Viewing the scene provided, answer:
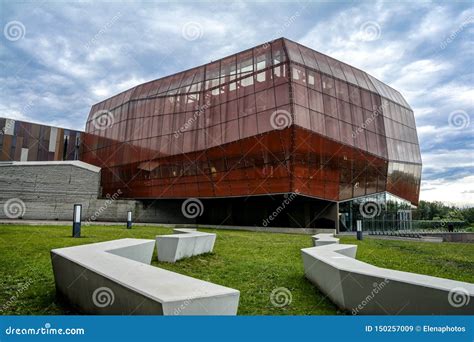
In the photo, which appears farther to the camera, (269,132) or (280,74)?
(280,74)

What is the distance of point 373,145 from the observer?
35906 millimetres

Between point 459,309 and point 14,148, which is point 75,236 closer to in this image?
point 459,309

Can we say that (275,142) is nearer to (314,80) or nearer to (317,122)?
(317,122)

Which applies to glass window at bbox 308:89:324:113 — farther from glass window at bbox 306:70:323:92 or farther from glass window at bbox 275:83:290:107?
glass window at bbox 275:83:290:107

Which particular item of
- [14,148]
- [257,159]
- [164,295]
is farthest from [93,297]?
[14,148]

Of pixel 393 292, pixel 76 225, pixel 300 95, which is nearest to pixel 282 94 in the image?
pixel 300 95

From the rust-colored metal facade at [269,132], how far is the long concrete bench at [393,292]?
910 inches

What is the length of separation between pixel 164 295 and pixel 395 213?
127ft

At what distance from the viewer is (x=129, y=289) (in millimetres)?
4379

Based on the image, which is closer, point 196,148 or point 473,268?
point 473,268

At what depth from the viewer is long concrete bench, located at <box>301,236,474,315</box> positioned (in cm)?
444

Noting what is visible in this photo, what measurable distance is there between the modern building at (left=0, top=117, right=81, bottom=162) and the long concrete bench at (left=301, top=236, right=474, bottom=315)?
51874 millimetres

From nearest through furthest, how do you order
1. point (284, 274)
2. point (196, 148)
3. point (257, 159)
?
1. point (284, 274)
2. point (257, 159)
3. point (196, 148)

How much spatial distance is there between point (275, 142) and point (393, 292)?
25462 millimetres
